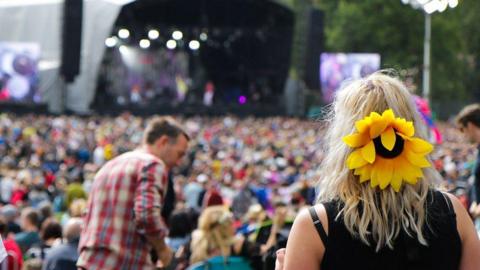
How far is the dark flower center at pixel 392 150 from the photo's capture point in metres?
2.85

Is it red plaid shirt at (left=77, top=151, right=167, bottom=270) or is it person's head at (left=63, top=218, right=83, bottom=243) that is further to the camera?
person's head at (left=63, top=218, right=83, bottom=243)

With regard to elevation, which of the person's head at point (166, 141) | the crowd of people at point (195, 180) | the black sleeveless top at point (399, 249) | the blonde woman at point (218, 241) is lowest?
the crowd of people at point (195, 180)

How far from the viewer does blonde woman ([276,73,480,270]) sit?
9.05ft

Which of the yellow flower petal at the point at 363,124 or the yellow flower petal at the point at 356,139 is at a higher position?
the yellow flower petal at the point at 363,124

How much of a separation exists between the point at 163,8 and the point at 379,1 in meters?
22.3

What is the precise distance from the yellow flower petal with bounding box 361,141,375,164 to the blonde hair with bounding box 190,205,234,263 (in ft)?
13.8

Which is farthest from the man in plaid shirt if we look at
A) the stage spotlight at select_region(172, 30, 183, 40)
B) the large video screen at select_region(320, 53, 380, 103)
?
the large video screen at select_region(320, 53, 380, 103)

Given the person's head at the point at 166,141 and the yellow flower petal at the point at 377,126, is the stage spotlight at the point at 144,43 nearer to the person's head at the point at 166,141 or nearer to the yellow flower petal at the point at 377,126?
the person's head at the point at 166,141

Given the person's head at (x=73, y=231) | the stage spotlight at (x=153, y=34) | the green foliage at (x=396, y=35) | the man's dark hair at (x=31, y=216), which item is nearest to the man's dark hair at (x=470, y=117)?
the person's head at (x=73, y=231)

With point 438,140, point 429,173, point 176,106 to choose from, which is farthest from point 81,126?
point 429,173

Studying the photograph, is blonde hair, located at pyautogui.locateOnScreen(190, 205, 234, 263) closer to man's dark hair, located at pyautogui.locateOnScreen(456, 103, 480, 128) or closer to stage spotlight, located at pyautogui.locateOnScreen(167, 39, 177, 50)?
man's dark hair, located at pyautogui.locateOnScreen(456, 103, 480, 128)

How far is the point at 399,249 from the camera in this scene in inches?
109

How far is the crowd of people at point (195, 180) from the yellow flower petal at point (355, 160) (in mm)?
373

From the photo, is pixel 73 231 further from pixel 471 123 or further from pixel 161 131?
pixel 471 123
